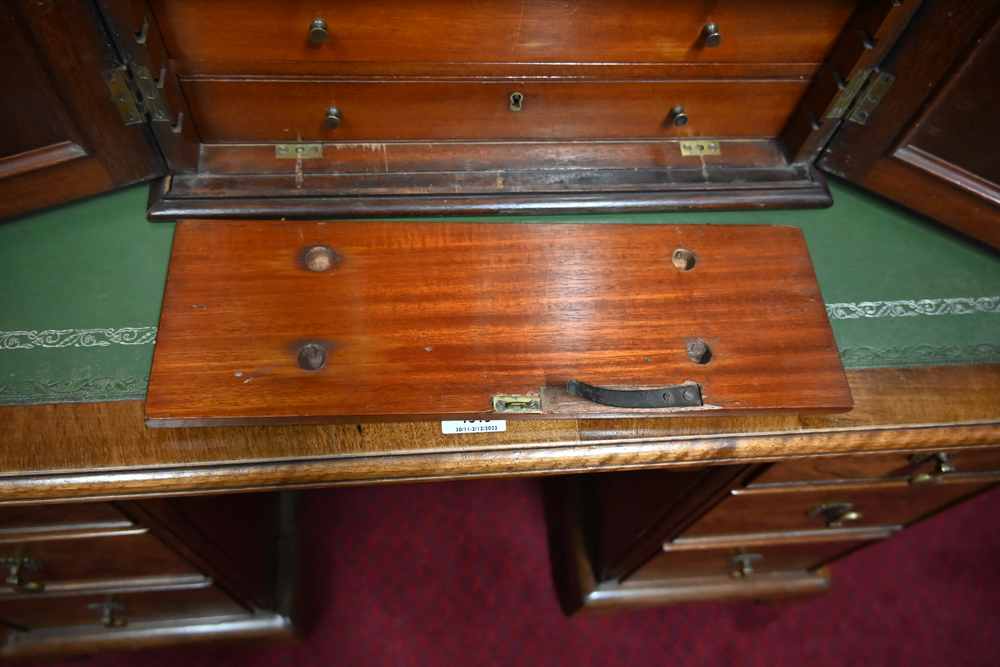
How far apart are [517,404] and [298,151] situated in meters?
0.59

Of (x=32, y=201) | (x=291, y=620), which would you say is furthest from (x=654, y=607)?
(x=32, y=201)

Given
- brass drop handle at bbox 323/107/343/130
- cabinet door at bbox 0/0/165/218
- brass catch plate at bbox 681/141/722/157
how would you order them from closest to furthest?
cabinet door at bbox 0/0/165/218 → brass drop handle at bbox 323/107/343/130 → brass catch plate at bbox 681/141/722/157

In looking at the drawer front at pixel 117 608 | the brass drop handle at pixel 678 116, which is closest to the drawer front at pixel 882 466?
the brass drop handle at pixel 678 116

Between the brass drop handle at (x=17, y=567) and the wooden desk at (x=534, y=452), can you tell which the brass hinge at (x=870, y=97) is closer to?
the wooden desk at (x=534, y=452)

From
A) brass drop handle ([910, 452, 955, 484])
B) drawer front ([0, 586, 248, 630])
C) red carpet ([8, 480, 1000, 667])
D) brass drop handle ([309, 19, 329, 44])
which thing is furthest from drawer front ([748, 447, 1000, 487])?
drawer front ([0, 586, 248, 630])

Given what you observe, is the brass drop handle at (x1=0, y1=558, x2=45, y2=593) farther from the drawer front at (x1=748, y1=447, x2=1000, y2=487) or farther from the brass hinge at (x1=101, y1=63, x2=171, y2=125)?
the drawer front at (x1=748, y1=447, x2=1000, y2=487)

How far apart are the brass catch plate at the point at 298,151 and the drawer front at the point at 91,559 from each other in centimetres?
68

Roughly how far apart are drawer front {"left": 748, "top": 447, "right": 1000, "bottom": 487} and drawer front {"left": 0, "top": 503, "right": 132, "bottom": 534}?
3.48 feet

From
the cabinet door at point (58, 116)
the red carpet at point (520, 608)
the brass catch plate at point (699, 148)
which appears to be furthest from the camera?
the red carpet at point (520, 608)

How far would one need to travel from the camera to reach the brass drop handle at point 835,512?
1.32 metres

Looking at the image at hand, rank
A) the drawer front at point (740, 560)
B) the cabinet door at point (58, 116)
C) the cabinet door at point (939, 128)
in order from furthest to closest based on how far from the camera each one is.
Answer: the drawer front at point (740, 560)
the cabinet door at point (939, 128)
the cabinet door at point (58, 116)

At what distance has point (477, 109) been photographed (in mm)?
1116

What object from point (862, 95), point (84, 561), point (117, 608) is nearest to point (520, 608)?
point (117, 608)

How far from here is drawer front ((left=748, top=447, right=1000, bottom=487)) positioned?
1.14 m
